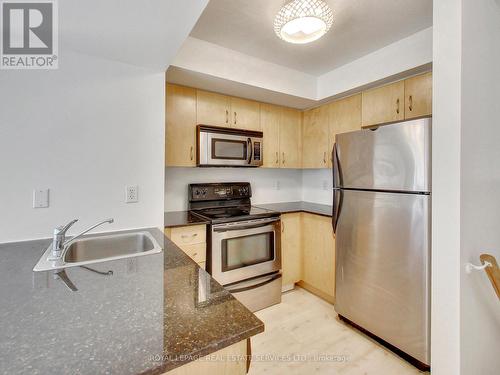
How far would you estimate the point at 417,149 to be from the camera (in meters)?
1.57

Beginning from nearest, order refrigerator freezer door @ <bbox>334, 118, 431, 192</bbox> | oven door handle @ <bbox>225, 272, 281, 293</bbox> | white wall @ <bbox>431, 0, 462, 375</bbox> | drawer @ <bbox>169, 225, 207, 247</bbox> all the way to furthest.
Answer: white wall @ <bbox>431, 0, 462, 375</bbox> → refrigerator freezer door @ <bbox>334, 118, 431, 192</bbox> → drawer @ <bbox>169, 225, 207, 247</bbox> → oven door handle @ <bbox>225, 272, 281, 293</bbox>

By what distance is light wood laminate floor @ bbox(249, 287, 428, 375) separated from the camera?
1670 millimetres

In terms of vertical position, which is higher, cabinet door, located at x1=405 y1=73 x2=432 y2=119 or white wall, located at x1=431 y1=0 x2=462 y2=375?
cabinet door, located at x1=405 y1=73 x2=432 y2=119

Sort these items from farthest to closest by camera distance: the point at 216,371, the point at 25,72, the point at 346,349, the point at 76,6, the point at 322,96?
the point at 322,96 < the point at 346,349 < the point at 25,72 < the point at 76,6 < the point at 216,371

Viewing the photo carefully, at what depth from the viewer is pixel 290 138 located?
9.94 feet

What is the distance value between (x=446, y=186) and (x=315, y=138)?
1775 mm

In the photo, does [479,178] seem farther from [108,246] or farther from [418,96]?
[108,246]

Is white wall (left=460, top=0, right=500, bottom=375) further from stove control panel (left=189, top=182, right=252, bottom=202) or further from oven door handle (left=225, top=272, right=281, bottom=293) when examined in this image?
stove control panel (left=189, top=182, right=252, bottom=202)

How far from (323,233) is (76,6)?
251 centimetres

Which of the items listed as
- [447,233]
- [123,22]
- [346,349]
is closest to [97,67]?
[123,22]

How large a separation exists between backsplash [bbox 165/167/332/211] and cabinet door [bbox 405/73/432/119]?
120 cm

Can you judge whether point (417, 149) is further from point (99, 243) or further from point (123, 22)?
point (99, 243)

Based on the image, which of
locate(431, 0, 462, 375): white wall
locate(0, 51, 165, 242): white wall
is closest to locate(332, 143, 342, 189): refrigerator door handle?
locate(431, 0, 462, 375): white wall

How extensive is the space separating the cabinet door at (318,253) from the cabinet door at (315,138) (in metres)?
0.70
